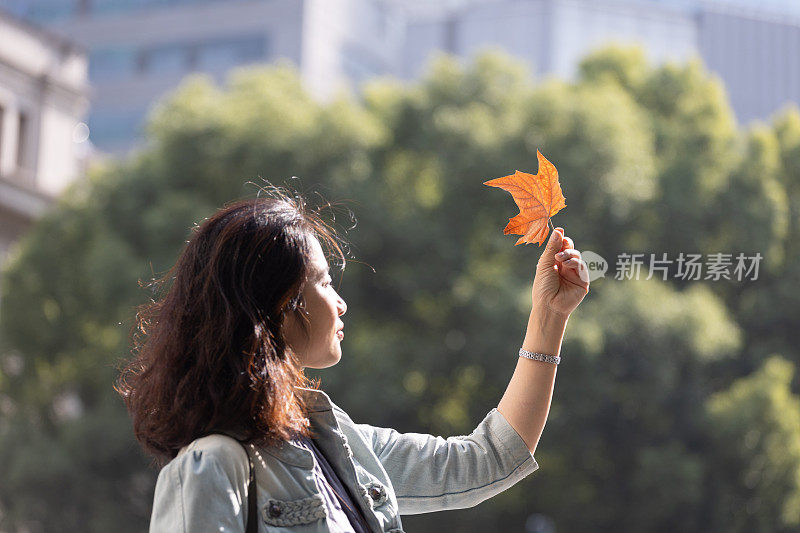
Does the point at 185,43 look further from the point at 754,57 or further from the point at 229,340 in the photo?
the point at 229,340

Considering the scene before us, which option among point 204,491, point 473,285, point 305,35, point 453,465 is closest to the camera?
point 204,491

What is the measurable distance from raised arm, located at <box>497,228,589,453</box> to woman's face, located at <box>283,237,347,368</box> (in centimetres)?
30

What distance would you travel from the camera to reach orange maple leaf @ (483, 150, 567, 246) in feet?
5.52

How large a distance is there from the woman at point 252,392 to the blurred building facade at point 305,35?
25121mm

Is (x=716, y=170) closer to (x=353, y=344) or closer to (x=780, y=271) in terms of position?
(x=780, y=271)

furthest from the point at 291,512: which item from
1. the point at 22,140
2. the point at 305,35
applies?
the point at 305,35

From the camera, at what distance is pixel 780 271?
36.9 ft

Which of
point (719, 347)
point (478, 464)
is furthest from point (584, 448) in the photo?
point (478, 464)

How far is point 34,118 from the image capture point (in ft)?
56.9

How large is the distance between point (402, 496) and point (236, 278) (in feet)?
1.44

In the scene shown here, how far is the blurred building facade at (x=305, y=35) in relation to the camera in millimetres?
30250

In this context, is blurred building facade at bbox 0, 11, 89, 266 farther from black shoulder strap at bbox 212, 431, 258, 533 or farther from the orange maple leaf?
black shoulder strap at bbox 212, 431, 258, 533

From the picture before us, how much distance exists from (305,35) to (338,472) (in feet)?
107

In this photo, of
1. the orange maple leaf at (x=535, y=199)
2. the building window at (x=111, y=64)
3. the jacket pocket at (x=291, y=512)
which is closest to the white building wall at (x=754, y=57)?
the orange maple leaf at (x=535, y=199)
